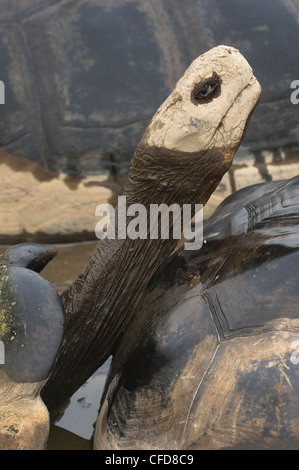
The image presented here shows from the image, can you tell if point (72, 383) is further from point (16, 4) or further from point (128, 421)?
point (16, 4)

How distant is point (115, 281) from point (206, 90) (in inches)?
23.7

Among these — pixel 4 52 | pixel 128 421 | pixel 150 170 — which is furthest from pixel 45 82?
pixel 128 421

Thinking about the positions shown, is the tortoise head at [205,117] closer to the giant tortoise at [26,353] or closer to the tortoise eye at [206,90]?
the tortoise eye at [206,90]

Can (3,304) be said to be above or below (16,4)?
below

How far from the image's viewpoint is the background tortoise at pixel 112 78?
3941 mm

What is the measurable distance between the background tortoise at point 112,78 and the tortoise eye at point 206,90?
73.9 inches

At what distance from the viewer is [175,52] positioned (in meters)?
4.09

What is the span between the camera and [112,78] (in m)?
3.98

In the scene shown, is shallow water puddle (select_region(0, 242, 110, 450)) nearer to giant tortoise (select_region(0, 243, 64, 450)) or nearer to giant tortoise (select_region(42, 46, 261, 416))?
giant tortoise (select_region(42, 46, 261, 416))

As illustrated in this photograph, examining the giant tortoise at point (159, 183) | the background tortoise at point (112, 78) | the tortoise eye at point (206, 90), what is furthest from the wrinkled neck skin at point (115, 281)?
the background tortoise at point (112, 78)

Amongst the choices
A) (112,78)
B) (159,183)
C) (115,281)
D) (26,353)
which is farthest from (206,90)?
(112,78)

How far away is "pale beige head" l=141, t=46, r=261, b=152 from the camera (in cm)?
204

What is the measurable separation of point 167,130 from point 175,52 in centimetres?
216

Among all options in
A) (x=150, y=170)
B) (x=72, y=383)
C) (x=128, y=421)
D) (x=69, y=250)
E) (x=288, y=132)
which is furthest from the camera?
(x=288, y=132)
